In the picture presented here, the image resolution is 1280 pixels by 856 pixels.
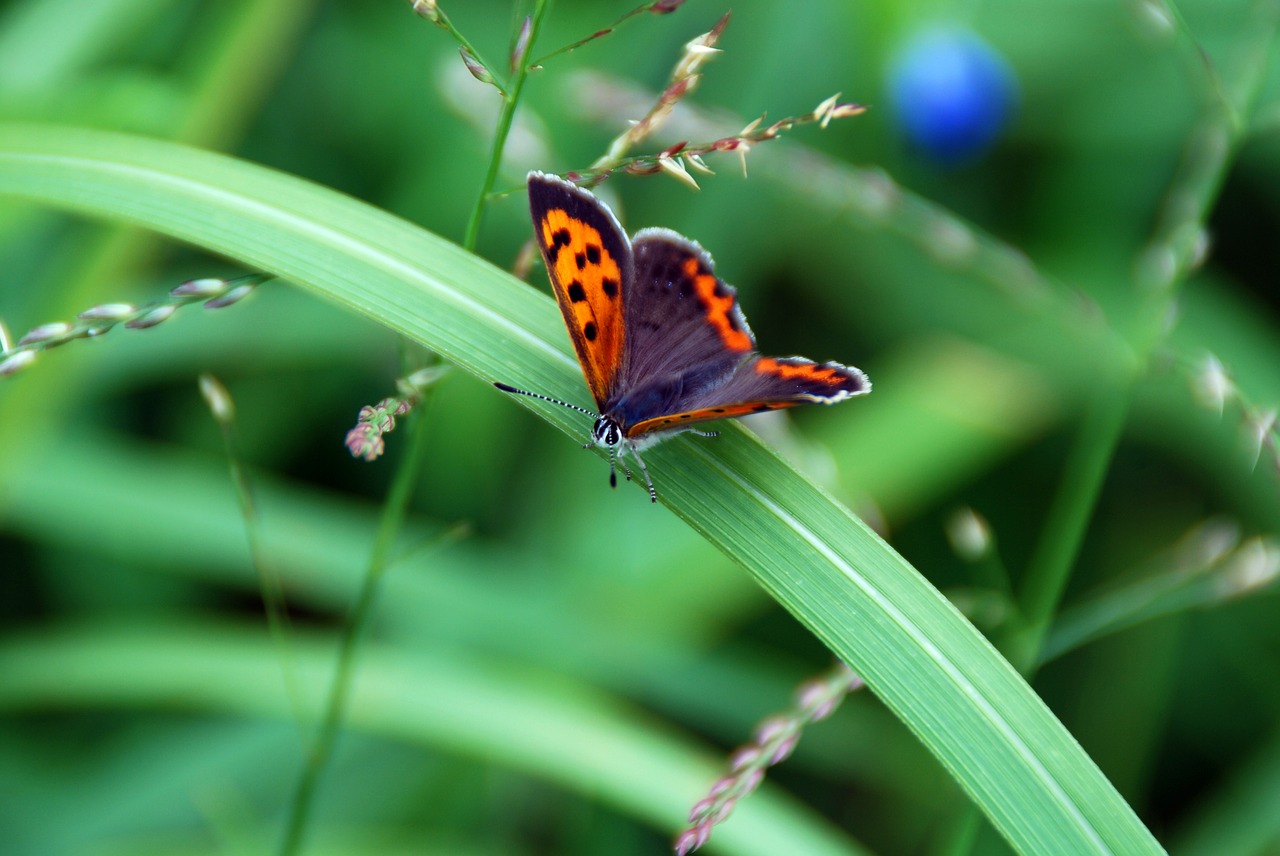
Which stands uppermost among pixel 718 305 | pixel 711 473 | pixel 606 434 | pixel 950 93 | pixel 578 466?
pixel 950 93

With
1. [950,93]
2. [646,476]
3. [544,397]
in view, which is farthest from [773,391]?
[950,93]

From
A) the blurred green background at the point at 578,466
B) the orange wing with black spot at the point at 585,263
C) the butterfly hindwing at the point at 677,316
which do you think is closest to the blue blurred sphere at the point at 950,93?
the blurred green background at the point at 578,466

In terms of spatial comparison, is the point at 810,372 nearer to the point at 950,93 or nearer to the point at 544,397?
the point at 544,397

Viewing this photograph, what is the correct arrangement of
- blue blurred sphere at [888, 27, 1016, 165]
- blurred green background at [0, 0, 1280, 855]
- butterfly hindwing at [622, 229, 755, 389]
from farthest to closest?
blue blurred sphere at [888, 27, 1016, 165] → blurred green background at [0, 0, 1280, 855] → butterfly hindwing at [622, 229, 755, 389]

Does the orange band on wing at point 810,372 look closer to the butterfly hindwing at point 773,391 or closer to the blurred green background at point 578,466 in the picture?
the butterfly hindwing at point 773,391

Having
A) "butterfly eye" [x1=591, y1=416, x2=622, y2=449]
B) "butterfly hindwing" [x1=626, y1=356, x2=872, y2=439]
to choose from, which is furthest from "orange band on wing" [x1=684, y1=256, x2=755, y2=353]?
"butterfly eye" [x1=591, y1=416, x2=622, y2=449]

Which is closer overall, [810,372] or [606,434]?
[810,372]

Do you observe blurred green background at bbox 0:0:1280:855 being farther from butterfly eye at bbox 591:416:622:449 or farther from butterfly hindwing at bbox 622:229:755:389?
butterfly eye at bbox 591:416:622:449
